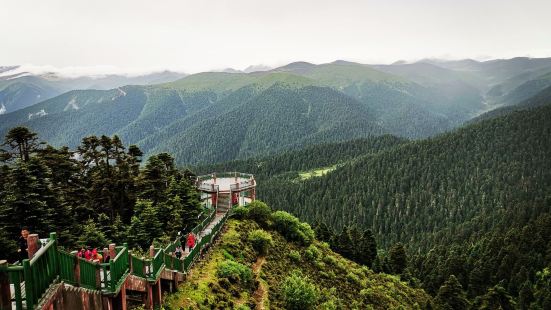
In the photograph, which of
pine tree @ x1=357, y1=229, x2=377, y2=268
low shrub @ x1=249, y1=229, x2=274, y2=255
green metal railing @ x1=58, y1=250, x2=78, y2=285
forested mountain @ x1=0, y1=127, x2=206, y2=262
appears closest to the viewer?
green metal railing @ x1=58, y1=250, x2=78, y2=285

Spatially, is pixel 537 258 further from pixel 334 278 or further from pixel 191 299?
pixel 191 299

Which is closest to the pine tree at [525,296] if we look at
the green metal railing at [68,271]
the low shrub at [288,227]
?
the low shrub at [288,227]

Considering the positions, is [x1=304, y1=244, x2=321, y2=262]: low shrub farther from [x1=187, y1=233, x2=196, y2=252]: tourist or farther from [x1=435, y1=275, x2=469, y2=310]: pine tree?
[x1=435, y1=275, x2=469, y2=310]: pine tree

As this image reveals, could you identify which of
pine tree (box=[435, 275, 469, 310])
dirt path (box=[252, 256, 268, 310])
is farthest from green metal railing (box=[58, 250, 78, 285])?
pine tree (box=[435, 275, 469, 310])

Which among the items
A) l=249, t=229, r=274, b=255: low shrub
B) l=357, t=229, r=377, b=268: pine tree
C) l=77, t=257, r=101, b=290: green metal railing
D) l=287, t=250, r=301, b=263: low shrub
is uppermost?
l=77, t=257, r=101, b=290: green metal railing

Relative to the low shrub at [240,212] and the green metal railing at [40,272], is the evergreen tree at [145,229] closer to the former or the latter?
the low shrub at [240,212]

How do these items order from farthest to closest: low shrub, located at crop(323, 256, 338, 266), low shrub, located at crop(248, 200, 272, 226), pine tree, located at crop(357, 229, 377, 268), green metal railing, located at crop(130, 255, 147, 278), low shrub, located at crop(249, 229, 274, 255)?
pine tree, located at crop(357, 229, 377, 268) < low shrub, located at crop(323, 256, 338, 266) < low shrub, located at crop(248, 200, 272, 226) < low shrub, located at crop(249, 229, 274, 255) < green metal railing, located at crop(130, 255, 147, 278)

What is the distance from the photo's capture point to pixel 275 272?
3597 centimetres

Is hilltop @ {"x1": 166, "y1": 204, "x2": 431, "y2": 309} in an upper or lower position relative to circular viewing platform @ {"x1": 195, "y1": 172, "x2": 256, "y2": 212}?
lower

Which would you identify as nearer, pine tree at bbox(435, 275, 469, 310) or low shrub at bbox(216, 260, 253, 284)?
low shrub at bbox(216, 260, 253, 284)

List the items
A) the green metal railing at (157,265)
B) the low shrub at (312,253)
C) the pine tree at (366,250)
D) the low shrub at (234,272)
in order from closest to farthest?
the green metal railing at (157,265) < the low shrub at (234,272) < the low shrub at (312,253) < the pine tree at (366,250)

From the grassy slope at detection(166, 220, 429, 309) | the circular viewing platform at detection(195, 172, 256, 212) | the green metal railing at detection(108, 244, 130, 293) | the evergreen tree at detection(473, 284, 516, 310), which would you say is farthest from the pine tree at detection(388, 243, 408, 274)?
the green metal railing at detection(108, 244, 130, 293)

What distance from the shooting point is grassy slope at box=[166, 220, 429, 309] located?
26484mm

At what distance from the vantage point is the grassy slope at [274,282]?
86.9ft
